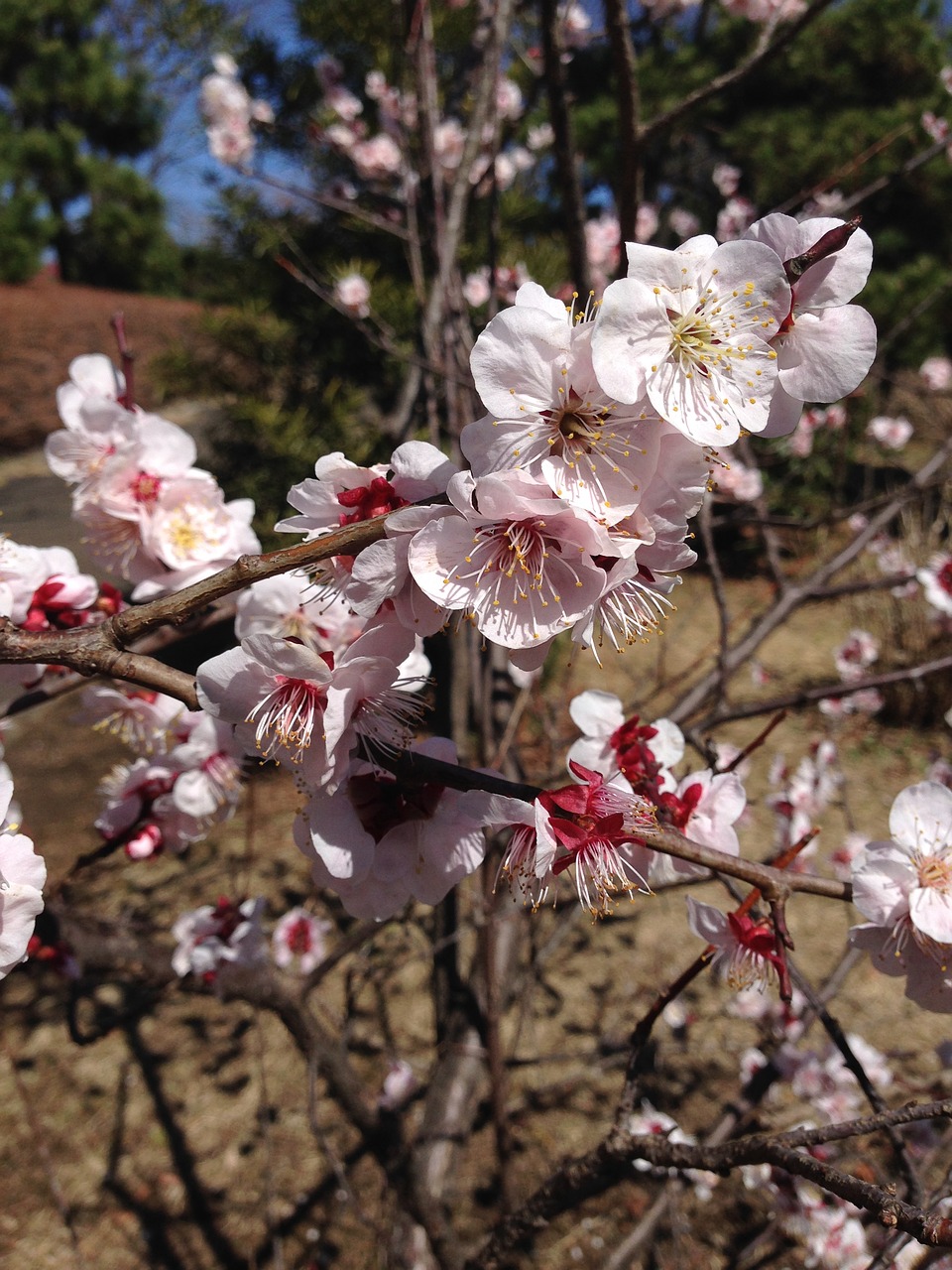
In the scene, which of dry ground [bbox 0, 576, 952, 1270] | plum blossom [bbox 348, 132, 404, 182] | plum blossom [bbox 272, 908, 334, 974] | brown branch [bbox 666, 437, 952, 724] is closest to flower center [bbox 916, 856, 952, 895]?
brown branch [bbox 666, 437, 952, 724]

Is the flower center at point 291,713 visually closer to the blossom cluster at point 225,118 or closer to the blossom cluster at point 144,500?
the blossom cluster at point 144,500

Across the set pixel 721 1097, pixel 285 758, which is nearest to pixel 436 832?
pixel 285 758

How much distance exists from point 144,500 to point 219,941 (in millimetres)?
875

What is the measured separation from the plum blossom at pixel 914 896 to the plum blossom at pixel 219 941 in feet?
3.42

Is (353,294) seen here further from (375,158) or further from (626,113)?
(626,113)

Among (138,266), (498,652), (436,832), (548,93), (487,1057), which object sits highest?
(548,93)

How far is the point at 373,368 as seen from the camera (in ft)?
18.8

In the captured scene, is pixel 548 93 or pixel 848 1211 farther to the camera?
pixel 848 1211

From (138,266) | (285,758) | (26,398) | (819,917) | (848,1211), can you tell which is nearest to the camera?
(285,758)

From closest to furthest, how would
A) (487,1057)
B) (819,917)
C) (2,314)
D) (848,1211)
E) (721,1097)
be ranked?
(487,1057) < (848,1211) < (721,1097) < (819,917) < (2,314)

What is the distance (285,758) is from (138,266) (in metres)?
16.2

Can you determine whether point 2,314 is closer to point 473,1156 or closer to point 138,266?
point 138,266

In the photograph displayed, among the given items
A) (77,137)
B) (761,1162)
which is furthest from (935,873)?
(77,137)

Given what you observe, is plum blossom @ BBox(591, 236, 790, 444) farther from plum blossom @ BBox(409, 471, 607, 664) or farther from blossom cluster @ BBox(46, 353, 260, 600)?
blossom cluster @ BBox(46, 353, 260, 600)
